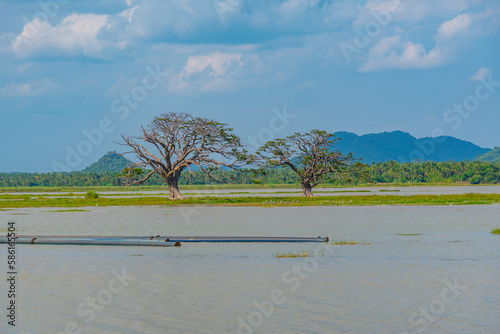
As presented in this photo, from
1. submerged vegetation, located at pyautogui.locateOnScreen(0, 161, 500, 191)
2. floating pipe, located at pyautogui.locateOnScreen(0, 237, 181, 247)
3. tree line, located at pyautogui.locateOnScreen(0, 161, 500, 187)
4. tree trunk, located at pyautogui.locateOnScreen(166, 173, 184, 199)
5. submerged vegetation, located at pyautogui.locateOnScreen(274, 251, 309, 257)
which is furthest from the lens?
tree line, located at pyautogui.locateOnScreen(0, 161, 500, 187)

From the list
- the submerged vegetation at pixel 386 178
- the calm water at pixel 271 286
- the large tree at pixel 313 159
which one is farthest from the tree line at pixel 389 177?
the calm water at pixel 271 286

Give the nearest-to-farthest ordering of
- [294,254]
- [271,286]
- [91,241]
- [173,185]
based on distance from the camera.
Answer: [271,286]
[294,254]
[91,241]
[173,185]

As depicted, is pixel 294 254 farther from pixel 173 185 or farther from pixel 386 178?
pixel 386 178

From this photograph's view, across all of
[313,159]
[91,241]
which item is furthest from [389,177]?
[91,241]

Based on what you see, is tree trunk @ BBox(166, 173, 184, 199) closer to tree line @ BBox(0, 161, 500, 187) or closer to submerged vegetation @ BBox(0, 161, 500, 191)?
submerged vegetation @ BBox(0, 161, 500, 191)

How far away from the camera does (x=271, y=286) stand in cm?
1656

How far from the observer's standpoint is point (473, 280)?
16.8 metres

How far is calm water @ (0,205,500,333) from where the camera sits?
1285cm

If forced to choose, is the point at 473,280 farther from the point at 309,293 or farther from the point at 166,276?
the point at 166,276

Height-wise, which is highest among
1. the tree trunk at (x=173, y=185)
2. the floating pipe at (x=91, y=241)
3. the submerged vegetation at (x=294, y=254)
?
the tree trunk at (x=173, y=185)

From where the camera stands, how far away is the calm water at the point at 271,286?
12.9 m

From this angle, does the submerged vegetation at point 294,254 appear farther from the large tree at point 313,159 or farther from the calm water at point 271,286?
the large tree at point 313,159

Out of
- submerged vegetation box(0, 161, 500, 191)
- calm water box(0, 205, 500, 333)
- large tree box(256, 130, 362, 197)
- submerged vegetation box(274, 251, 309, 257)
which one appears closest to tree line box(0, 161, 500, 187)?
submerged vegetation box(0, 161, 500, 191)

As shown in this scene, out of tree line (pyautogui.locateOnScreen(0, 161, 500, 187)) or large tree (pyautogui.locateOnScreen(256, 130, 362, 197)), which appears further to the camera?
tree line (pyautogui.locateOnScreen(0, 161, 500, 187))
